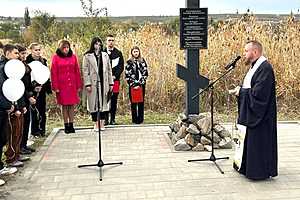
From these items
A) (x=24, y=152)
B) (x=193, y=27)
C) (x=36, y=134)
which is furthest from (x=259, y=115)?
(x=36, y=134)

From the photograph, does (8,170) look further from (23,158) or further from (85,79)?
(85,79)

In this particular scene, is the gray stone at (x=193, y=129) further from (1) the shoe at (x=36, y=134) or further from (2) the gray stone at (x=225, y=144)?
(1) the shoe at (x=36, y=134)

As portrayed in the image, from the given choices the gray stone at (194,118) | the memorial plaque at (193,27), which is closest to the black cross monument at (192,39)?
the memorial plaque at (193,27)

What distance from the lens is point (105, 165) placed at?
250 inches

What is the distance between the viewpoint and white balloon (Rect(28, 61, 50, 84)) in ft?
23.1

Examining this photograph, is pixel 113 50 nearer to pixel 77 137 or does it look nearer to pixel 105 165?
pixel 77 137

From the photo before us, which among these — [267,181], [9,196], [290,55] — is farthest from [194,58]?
[290,55]

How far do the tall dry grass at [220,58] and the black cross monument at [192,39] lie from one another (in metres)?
3.10

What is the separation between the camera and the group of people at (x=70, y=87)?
6.72 m

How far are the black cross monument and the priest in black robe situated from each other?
5.98ft

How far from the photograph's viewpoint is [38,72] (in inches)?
277

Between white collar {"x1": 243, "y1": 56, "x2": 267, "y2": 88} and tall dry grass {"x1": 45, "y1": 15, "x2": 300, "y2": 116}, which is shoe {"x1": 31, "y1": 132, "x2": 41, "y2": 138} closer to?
tall dry grass {"x1": 45, "y1": 15, "x2": 300, "y2": 116}

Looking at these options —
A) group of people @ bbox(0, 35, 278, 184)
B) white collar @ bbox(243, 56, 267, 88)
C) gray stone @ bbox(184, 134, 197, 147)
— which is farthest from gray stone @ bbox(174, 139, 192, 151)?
white collar @ bbox(243, 56, 267, 88)

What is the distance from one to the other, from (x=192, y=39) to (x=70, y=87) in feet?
7.40
